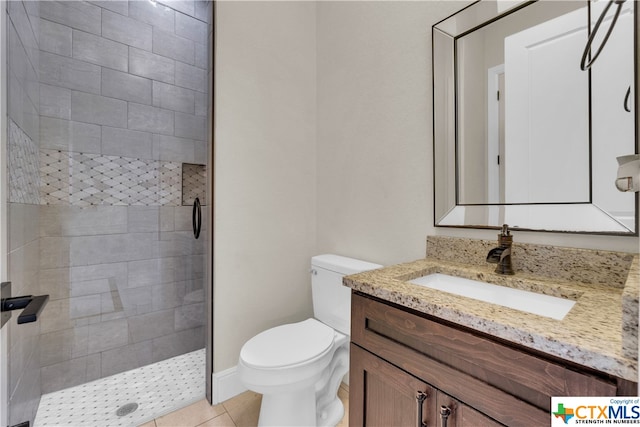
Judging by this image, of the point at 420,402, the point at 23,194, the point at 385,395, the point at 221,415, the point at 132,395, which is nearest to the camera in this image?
the point at 420,402

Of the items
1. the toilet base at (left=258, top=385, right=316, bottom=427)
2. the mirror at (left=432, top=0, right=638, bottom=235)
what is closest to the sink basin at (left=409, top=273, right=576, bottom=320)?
the mirror at (left=432, top=0, right=638, bottom=235)

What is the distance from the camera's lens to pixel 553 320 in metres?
0.62

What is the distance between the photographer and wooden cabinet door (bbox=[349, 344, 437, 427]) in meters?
0.76

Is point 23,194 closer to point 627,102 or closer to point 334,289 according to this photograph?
point 334,289

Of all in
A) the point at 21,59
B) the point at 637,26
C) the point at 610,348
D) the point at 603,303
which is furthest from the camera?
the point at 21,59

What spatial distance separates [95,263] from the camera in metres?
1.72

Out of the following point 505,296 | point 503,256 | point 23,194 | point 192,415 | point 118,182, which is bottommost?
point 192,415

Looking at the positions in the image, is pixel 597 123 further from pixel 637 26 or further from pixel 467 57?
pixel 467 57

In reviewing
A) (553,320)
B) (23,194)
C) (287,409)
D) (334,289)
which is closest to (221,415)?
(287,409)

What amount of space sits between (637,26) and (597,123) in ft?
0.91

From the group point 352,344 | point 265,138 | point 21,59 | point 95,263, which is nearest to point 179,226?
point 95,263

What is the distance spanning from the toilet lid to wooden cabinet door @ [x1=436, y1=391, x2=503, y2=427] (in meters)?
0.66

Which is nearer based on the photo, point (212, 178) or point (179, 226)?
point (212, 178)

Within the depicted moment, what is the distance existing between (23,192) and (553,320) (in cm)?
187
